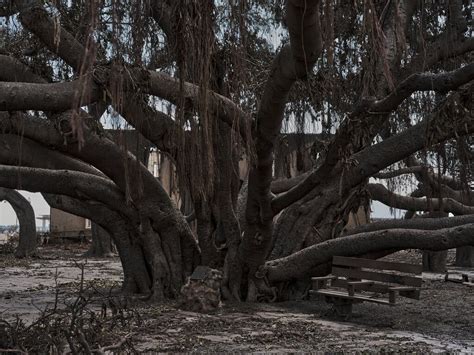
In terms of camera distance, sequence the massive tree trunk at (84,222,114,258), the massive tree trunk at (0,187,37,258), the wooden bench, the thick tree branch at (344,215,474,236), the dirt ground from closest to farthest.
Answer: the dirt ground → the wooden bench → the thick tree branch at (344,215,474,236) → the massive tree trunk at (0,187,37,258) → the massive tree trunk at (84,222,114,258)

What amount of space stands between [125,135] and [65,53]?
3.12 m

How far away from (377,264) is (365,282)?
1.55 ft

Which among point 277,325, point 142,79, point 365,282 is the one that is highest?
point 142,79

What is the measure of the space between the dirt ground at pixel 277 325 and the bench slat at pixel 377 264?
638 millimetres

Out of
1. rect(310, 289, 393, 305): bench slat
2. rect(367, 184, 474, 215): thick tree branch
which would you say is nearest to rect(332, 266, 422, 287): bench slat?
rect(310, 289, 393, 305): bench slat

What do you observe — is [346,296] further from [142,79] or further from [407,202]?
[407,202]

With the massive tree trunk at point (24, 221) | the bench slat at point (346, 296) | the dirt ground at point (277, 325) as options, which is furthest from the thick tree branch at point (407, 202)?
the massive tree trunk at point (24, 221)

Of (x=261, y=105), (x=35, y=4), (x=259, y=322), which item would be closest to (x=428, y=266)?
(x=259, y=322)

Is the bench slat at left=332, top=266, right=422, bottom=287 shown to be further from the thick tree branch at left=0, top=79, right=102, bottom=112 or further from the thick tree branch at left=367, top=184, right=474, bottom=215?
the thick tree branch at left=0, top=79, right=102, bottom=112

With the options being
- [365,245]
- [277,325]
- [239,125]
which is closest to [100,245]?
[365,245]

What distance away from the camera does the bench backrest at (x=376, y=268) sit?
8405mm

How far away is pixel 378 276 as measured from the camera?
341 inches

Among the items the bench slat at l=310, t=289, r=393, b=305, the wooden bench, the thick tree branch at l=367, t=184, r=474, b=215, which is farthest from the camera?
the thick tree branch at l=367, t=184, r=474, b=215

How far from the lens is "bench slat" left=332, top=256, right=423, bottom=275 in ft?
28.4
